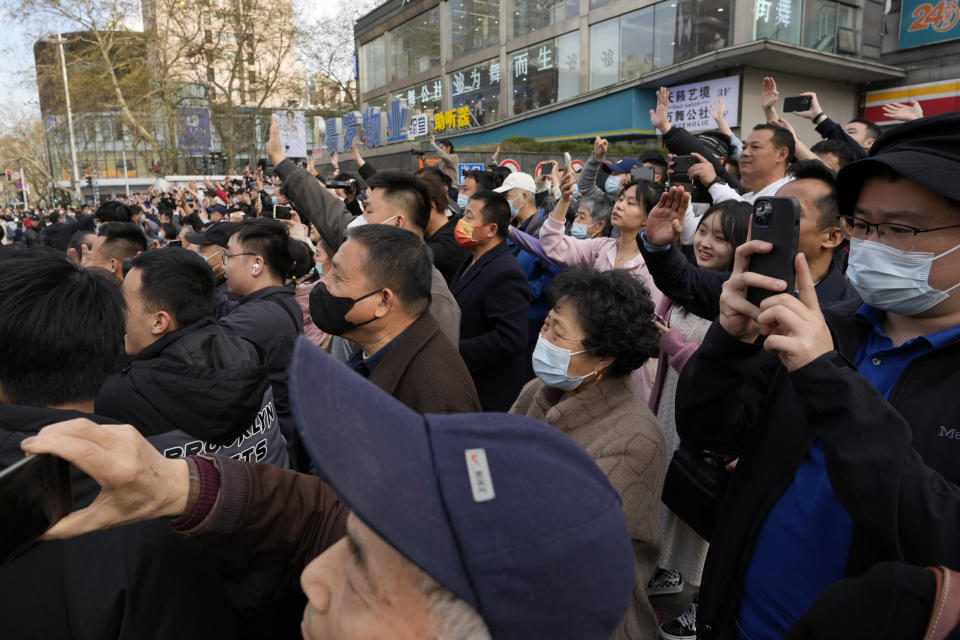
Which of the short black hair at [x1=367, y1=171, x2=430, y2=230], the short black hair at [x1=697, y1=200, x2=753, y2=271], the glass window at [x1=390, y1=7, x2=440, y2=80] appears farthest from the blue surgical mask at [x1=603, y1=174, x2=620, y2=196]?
the glass window at [x1=390, y1=7, x2=440, y2=80]

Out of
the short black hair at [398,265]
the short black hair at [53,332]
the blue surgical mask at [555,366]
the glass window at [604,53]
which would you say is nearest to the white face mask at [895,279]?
the blue surgical mask at [555,366]

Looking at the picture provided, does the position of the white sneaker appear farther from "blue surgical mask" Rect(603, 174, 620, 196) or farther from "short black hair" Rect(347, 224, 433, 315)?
"blue surgical mask" Rect(603, 174, 620, 196)

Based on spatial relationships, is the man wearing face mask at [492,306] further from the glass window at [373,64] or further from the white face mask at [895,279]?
the glass window at [373,64]

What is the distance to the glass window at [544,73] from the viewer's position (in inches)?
853

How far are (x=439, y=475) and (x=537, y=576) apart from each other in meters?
0.18

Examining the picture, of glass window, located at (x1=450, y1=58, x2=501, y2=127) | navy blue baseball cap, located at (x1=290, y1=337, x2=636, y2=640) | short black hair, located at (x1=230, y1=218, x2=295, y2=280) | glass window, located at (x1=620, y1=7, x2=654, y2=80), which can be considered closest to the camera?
navy blue baseball cap, located at (x1=290, y1=337, x2=636, y2=640)

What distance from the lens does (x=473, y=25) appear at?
89.7 ft

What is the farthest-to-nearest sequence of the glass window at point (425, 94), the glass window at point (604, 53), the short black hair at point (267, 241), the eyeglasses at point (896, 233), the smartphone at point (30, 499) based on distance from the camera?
the glass window at point (425, 94), the glass window at point (604, 53), the short black hair at point (267, 241), the eyeglasses at point (896, 233), the smartphone at point (30, 499)

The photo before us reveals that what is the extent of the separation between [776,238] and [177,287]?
2275 millimetres

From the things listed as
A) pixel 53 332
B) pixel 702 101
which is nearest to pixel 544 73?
pixel 702 101

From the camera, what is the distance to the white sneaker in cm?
328

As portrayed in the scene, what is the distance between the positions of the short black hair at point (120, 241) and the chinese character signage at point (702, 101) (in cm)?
1514

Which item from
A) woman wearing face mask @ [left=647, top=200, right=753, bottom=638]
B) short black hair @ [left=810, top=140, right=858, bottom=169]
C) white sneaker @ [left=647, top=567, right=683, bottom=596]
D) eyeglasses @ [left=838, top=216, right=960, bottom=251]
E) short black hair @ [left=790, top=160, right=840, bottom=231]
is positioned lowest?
white sneaker @ [left=647, top=567, right=683, bottom=596]

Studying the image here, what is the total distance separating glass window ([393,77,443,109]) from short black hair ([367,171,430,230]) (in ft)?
91.8
